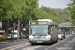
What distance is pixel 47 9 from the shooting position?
477 feet

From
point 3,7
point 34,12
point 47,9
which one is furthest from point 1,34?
point 47,9

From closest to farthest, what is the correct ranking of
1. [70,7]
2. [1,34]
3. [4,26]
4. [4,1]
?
[4,1] → [70,7] → [1,34] → [4,26]

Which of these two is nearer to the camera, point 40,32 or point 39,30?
point 40,32

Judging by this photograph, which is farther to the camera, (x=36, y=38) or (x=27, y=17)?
(x=27, y=17)

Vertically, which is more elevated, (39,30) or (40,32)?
(39,30)

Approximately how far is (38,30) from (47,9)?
120 m

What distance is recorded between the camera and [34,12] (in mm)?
63438

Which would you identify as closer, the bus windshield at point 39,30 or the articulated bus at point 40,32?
the articulated bus at point 40,32

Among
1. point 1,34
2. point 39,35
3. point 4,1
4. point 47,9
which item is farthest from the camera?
point 47,9

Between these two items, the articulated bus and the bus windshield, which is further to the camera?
the bus windshield

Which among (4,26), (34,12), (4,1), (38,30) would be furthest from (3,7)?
(34,12)

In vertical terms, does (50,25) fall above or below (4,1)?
below

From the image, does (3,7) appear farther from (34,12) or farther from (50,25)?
(34,12)

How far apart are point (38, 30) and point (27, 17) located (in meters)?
34.5
